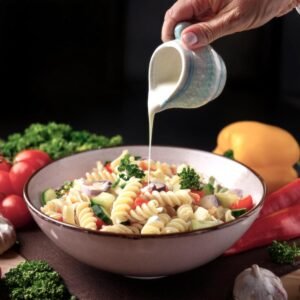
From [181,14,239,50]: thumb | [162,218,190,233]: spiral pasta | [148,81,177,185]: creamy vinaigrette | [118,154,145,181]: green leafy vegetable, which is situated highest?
[181,14,239,50]: thumb

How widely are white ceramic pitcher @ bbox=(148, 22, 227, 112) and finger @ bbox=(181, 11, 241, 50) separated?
5 centimetres

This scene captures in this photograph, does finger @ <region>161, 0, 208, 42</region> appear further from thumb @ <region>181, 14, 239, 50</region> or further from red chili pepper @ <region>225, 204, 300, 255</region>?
red chili pepper @ <region>225, 204, 300, 255</region>

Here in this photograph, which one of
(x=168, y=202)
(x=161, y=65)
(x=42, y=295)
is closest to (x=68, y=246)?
(x=42, y=295)

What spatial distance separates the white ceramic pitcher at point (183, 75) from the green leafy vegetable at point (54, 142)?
1.40 m

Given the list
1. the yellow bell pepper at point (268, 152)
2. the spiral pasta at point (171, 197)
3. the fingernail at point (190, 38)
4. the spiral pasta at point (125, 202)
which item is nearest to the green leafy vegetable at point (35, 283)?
the spiral pasta at point (125, 202)

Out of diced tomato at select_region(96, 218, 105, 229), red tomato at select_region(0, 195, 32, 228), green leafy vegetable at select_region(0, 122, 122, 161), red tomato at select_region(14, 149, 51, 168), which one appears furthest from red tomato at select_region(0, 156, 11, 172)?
diced tomato at select_region(96, 218, 105, 229)

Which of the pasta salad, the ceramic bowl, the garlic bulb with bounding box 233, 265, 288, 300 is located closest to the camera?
the ceramic bowl

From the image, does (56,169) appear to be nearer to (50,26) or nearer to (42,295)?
(42,295)

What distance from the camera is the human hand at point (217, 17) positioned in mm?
3199

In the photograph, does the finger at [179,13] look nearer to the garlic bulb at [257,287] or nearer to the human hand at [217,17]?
the human hand at [217,17]

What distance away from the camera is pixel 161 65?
3.53 meters

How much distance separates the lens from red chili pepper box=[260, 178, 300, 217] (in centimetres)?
390

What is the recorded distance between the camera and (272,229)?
12.1ft

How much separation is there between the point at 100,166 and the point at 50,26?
12.7 ft
